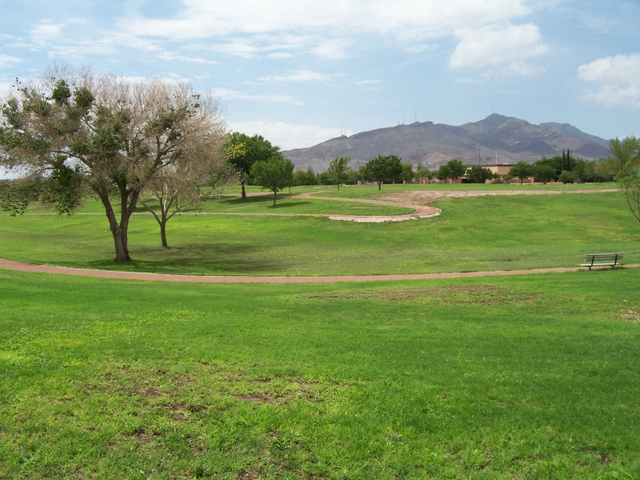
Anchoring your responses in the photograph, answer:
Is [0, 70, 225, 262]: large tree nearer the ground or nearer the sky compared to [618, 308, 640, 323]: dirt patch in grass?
nearer the sky

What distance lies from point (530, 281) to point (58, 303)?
1606 cm

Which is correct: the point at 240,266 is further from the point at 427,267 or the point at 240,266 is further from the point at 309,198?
the point at 309,198

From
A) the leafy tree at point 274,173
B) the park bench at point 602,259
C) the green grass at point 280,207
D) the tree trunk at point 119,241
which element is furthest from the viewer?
the leafy tree at point 274,173

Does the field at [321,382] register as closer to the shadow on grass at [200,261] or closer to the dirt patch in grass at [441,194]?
the shadow on grass at [200,261]

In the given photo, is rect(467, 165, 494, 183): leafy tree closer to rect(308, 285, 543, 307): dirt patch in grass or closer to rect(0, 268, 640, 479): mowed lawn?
rect(308, 285, 543, 307): dirt patch in grass

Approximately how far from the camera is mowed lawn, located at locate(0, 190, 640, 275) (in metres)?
29.1

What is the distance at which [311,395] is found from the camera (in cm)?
729

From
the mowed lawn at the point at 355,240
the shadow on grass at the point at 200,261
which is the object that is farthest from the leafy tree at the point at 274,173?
the shadow on grass at the point at 200,261

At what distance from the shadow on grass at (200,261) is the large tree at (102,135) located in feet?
7.46

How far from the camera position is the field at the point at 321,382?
572cm

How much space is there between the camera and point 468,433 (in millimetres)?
6371

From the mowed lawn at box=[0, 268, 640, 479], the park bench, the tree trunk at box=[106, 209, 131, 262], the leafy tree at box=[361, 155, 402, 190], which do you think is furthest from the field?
the leafy tree at box=[361, 155, 402, 190]

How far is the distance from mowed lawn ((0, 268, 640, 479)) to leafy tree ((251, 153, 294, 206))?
5328 centimetres

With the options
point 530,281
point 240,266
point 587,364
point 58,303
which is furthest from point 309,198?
point 587,364
